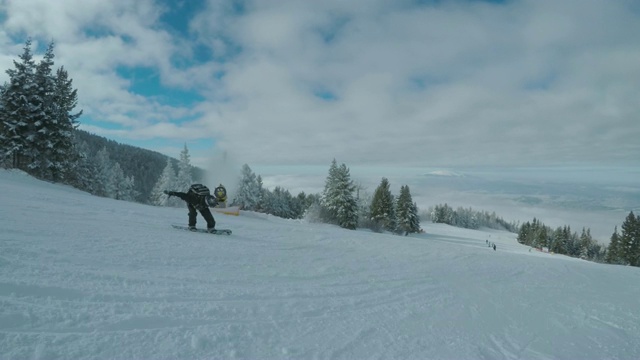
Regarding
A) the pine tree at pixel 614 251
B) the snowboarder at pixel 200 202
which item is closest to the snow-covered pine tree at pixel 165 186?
the snowboarder at pixel 200 202

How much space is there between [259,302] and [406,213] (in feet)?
196

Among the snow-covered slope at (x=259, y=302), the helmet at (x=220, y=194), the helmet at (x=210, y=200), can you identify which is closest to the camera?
the snow-covered slope at (x=259, y=302)

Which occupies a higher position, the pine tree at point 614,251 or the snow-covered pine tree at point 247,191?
the snow-covered pine tree at point 247,191

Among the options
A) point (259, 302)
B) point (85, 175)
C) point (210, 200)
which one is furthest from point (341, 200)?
point (259, 302)

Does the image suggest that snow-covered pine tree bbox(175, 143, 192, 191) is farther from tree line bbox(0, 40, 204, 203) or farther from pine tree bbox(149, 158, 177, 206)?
tree line bbox(0, 40, 204, 203)

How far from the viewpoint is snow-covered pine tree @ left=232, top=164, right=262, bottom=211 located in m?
55.0

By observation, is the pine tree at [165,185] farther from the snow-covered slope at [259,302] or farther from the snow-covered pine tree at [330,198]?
the snow-covered slope at [259,302]

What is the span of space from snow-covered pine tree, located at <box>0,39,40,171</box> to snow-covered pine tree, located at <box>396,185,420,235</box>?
51260 mm

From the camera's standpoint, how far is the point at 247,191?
55.7 meters

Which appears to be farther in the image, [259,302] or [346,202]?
[346,202]

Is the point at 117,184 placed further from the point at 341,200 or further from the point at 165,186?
the point at 341,200

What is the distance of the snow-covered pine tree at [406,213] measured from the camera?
6112cm

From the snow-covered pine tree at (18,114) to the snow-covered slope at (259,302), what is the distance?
2108cm

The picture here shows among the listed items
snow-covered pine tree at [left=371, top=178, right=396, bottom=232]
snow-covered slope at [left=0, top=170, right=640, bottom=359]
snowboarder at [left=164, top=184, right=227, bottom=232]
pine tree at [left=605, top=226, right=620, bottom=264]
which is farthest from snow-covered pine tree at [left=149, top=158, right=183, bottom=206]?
pine tree at [left=605, top=226, right=620, bottom=264]
